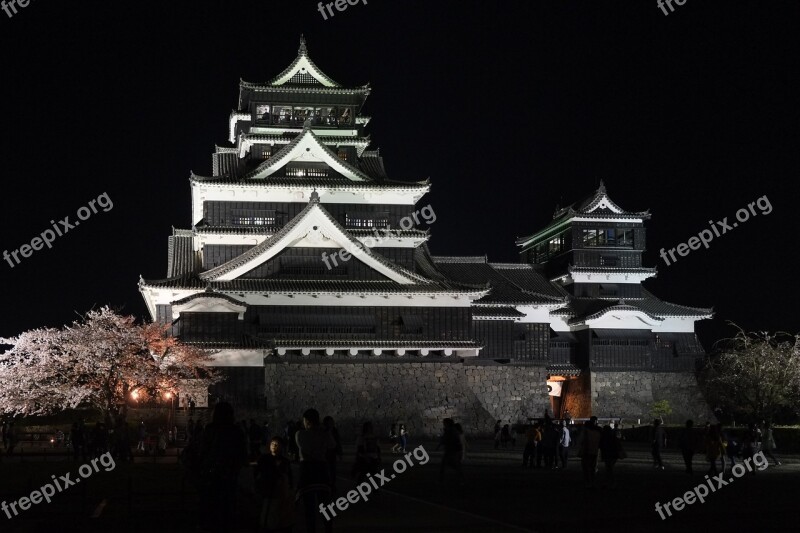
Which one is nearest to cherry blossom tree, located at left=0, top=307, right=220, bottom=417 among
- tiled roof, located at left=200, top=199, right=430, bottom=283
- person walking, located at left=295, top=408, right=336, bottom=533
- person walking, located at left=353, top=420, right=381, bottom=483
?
tiled roof, located at left=200, top=199, right=430, bottom=283

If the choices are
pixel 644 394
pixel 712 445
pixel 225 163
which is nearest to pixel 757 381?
pixel 644 394

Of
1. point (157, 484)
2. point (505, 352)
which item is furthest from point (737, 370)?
point (157, 484)

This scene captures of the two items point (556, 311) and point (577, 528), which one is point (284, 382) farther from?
point (577, 528)

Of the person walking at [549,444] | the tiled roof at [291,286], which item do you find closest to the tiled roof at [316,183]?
the tiled roof at [291,286]

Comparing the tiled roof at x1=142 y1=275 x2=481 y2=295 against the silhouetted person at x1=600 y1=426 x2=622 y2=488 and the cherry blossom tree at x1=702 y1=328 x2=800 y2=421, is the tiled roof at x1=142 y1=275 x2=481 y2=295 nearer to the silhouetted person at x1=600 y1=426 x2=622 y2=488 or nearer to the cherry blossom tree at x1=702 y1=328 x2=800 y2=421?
the cherry blossom tree at x1=702 y1=328 x2=800 y2=421

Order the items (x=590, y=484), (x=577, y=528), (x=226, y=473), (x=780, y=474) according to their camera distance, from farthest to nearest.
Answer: (x=780, y=474)
(x=590, y=484)
(x=577, y=528)
(x=226, y=473)

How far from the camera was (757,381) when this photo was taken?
5584cm

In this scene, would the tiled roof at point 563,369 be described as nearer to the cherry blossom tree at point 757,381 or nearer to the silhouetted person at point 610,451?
the cherry blossom tree at point 757,381

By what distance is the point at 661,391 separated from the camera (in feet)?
196

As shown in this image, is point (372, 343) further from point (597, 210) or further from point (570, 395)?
point (597, 210)

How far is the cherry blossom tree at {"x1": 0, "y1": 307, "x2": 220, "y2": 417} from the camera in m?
39.8

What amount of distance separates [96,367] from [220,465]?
29678 millimetres

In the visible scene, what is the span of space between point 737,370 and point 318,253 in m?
27.3

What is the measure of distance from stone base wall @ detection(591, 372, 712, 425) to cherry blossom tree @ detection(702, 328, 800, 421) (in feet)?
4.00
